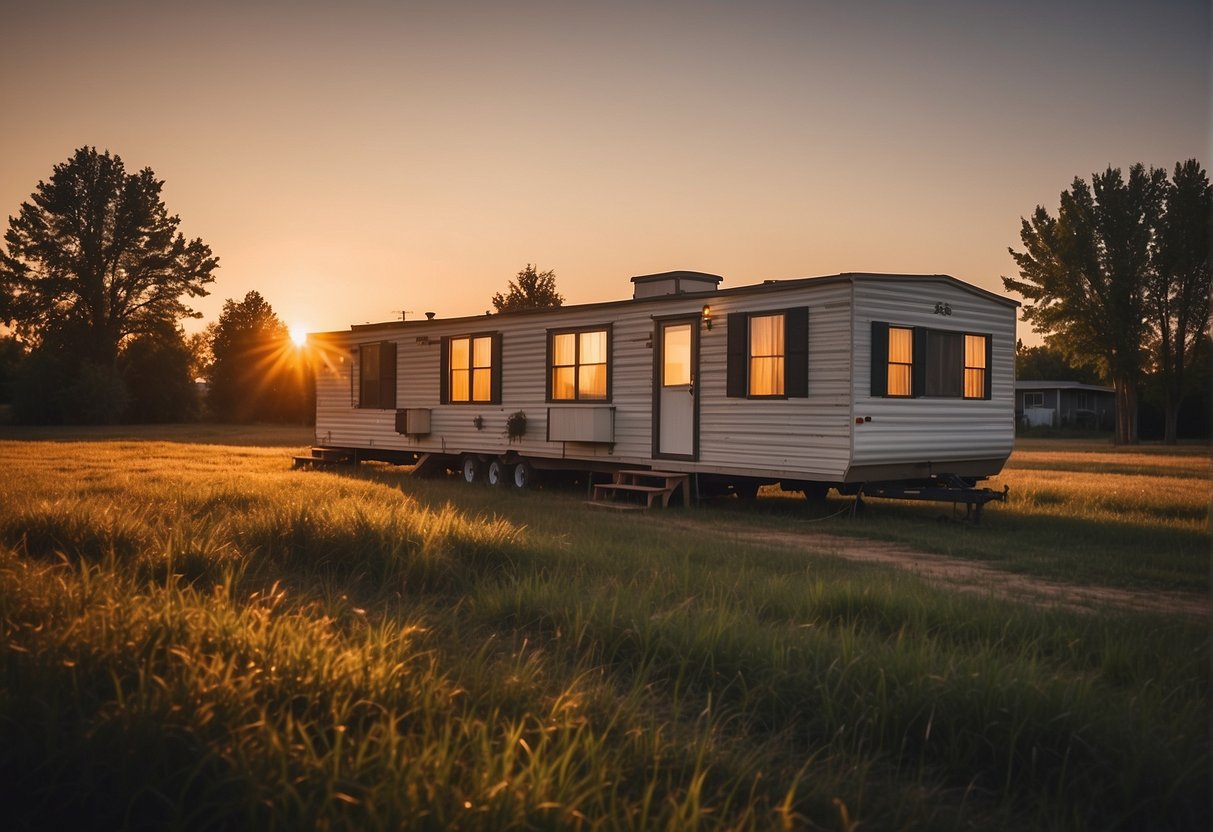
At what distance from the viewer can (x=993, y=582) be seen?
8.41 metres

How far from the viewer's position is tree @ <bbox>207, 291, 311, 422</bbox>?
2226 inches

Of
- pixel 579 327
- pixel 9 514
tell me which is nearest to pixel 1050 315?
pixel 579 327

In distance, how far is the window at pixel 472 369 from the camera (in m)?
18.5

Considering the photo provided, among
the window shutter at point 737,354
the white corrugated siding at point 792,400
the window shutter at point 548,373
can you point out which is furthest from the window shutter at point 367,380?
the window shutter at point 737,354

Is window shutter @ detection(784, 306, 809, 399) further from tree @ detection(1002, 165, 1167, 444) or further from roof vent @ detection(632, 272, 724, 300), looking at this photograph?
tree @ detection(1002, 165, 1167, 444)

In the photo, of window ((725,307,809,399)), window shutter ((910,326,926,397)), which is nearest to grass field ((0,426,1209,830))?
window ((725,307,809,399))

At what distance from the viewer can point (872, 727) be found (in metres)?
4.22

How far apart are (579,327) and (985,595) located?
34.5 feet

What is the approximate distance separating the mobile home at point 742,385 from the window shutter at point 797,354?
20 millimetres

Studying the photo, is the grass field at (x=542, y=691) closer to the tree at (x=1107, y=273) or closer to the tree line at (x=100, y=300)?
the tree at (x=1107, y=273)

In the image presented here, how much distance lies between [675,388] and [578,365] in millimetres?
2258

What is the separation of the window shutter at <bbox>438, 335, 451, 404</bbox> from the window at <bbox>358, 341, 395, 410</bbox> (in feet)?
5.42

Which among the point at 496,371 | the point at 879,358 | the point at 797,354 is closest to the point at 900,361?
the point at 879,358

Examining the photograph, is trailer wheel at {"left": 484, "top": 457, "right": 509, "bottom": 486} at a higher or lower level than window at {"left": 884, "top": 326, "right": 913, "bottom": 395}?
lower
